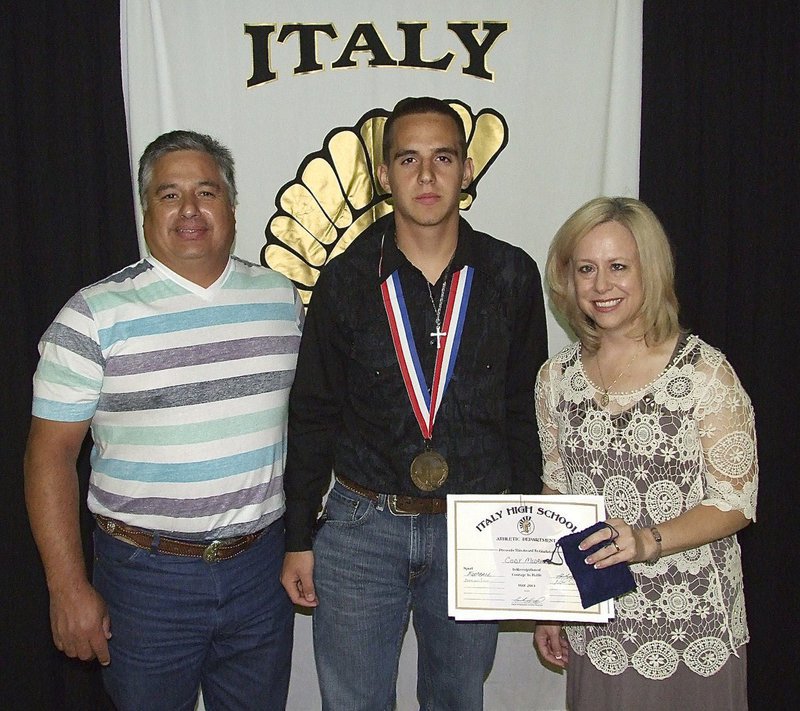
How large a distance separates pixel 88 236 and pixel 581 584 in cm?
210

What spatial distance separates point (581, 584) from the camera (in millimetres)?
1754

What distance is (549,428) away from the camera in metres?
2.07

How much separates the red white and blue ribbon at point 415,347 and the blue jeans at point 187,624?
62cm

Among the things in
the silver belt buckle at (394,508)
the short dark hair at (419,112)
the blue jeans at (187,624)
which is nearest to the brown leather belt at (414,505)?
the silver belt buckle at (394,508)

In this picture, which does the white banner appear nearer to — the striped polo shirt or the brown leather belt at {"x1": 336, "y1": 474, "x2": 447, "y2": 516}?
the striped polo shirt

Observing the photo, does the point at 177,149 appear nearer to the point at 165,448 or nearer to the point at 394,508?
the point at 165,448

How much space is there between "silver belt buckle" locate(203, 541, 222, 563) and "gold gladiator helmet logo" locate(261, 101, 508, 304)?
123 centimetres

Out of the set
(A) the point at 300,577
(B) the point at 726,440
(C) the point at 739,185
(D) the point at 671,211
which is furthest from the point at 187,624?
(C) the point at 739,185

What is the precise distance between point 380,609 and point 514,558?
1.68 feet

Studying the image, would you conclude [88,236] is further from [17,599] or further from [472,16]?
[472,16]

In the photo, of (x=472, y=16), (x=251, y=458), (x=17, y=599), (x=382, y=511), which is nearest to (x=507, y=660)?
(x=382, y=511)

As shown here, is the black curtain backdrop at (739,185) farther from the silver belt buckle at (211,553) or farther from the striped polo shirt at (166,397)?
the silver belt buckle at (211,553)

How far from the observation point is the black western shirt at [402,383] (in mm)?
2143

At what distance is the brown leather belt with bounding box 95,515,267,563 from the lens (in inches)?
81.0
